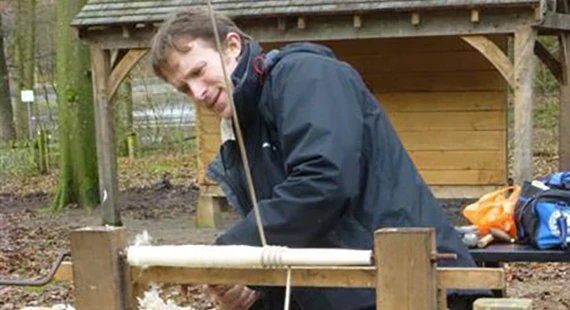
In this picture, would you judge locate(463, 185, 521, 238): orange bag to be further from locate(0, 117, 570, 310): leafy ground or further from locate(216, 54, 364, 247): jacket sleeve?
locate(216, 54, 364, 247): jacket sleeve

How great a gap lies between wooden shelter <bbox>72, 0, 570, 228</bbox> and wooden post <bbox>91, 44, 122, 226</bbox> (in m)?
0.01

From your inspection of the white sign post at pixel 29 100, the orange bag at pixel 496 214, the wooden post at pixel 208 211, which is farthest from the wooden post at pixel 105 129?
the white sign post at pixel 29 100

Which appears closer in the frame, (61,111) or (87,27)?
(87,27)

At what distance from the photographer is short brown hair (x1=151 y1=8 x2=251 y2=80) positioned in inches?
82.1

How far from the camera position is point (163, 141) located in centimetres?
2277

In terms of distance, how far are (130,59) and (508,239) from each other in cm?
654

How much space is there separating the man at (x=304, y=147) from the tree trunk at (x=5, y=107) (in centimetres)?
2164

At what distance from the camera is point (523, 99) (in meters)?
8.52

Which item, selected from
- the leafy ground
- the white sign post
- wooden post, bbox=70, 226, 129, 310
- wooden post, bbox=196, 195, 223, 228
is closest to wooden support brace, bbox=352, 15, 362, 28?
the leafy ground

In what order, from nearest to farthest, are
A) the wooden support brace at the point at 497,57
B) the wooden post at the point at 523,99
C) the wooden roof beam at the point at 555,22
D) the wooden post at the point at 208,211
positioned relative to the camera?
the wooden post at the point at 523,99 → the wooden support brace at the point at 497,57 → the wooden roof beam at the point at 555,22 → the wooden post at the point at 208,211

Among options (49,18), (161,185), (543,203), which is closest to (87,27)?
(161,185)

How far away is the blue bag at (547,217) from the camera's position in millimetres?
4312

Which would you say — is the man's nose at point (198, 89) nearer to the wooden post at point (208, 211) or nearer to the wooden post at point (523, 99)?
the wooden post at point (523, 99)

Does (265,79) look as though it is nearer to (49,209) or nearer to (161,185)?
(49,209)
